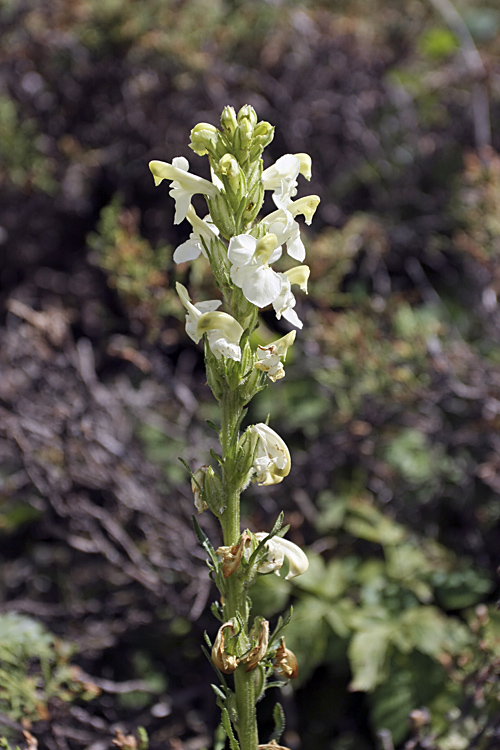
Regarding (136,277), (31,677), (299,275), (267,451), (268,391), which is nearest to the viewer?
(267,451)

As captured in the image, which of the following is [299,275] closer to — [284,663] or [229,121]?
[229,121]

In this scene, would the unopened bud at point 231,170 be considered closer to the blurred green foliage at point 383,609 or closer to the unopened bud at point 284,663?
the unopened bud at point 284,663

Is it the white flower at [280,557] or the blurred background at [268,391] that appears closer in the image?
the white flower at [280,557]

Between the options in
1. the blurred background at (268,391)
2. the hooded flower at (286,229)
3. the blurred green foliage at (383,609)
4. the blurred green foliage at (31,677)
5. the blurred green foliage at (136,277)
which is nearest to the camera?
the hooded flower at (286,229)

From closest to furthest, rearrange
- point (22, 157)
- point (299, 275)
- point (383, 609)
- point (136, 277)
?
point (299, 275) < point (383, 609) < point (136, 277) < point (22, 157)

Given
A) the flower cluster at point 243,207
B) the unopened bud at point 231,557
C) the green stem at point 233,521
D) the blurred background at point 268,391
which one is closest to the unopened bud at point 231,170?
the flower cluster at point 243,207

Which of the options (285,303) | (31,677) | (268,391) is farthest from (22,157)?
(285,303)

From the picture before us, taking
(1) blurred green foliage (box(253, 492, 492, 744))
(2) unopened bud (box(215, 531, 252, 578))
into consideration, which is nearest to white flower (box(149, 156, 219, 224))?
(2) unopened bud (box(215, 531, 252, 578))

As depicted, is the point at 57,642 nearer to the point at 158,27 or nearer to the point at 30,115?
the point at 30,115
